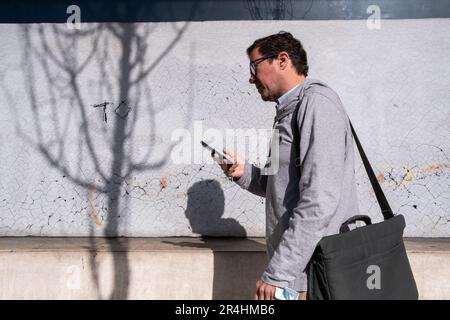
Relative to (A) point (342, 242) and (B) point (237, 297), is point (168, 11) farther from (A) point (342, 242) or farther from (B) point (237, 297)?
(A) point (342, 242)

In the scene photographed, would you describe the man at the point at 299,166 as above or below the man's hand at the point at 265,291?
above

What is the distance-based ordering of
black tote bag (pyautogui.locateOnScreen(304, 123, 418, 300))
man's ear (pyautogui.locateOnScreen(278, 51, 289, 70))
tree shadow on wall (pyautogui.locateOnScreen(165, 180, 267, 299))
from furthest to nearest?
tree shadow on wall (pyautogui.locateOnScreen(165, 180, 267, 299)), man's ear (pyautogui.locateOnScreen(278, 51, 289, 70)), black tote bag (pyautogui.locateOnScreen(304, 123, 418, 300))

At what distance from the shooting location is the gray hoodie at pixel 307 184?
155cm

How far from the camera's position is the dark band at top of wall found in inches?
165

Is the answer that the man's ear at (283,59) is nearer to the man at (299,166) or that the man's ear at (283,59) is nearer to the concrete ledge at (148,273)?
the man at (299,166)

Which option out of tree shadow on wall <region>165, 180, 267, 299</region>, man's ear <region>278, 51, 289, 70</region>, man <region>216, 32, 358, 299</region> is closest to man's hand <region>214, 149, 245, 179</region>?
man <region>216, 32, 358, 299</region>

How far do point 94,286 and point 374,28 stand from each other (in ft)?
11.3

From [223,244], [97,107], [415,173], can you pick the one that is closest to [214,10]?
[97,107]

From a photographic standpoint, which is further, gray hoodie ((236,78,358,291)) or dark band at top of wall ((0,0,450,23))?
dark band at top of wall ((0,0,450,23))

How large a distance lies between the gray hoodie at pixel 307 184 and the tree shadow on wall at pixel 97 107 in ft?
8.48

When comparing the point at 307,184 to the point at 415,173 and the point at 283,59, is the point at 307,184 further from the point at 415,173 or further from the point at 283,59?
the point at 415,173

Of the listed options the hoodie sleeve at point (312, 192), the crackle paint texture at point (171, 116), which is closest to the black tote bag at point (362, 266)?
the hoodie sleeve at point (312, 192)

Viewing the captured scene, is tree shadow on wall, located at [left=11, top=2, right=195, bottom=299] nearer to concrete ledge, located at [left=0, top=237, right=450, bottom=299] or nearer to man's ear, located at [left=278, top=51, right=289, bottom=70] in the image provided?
concrete ledge, located at [left=0, top=237, right=450, bottom=299]
